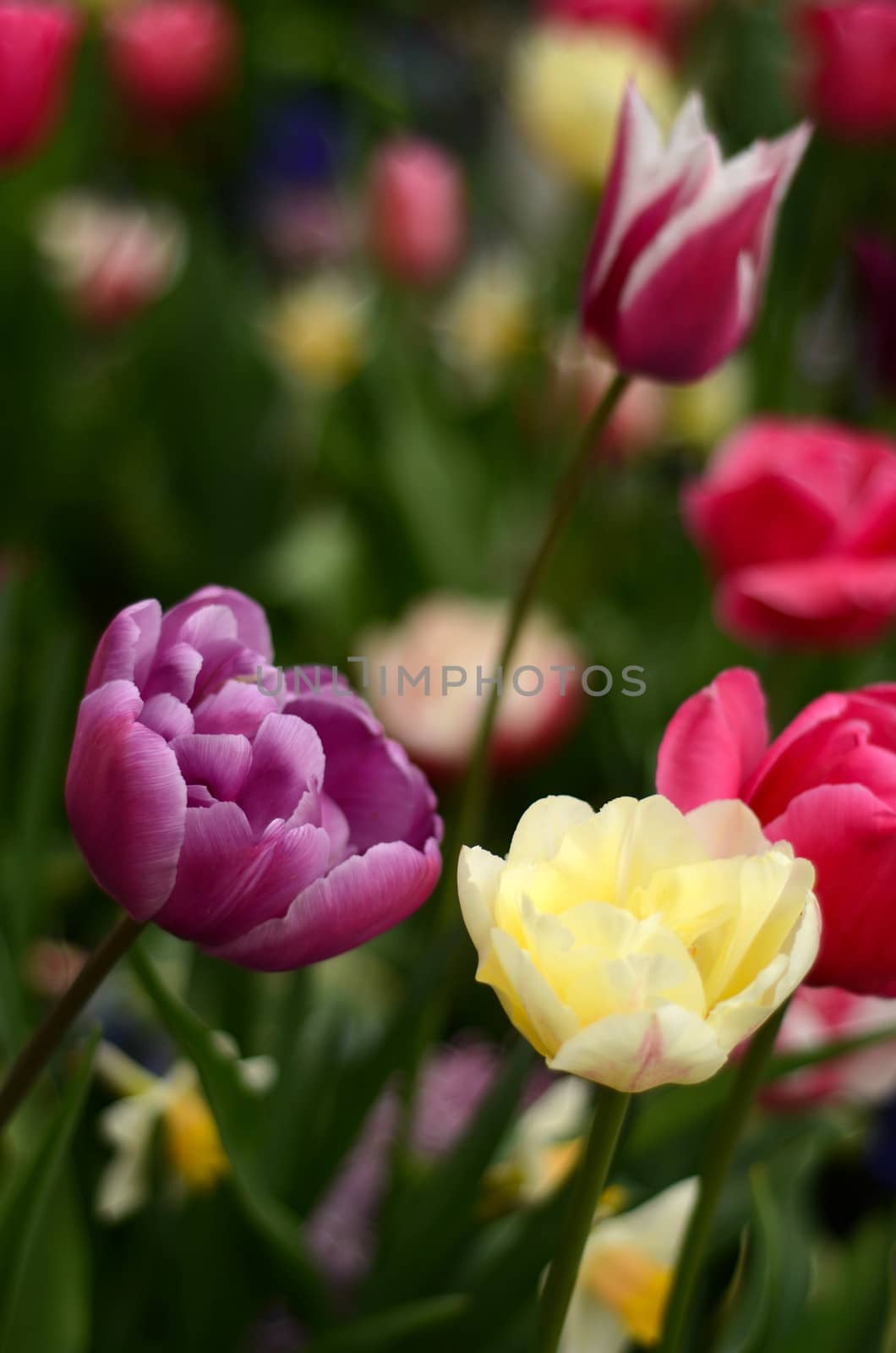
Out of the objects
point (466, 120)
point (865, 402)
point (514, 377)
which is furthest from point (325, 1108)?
point (466, 120)

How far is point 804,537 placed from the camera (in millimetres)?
498

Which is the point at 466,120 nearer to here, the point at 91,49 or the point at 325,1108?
the point at 91,49

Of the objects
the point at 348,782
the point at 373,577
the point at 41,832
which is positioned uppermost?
the point at 348,782

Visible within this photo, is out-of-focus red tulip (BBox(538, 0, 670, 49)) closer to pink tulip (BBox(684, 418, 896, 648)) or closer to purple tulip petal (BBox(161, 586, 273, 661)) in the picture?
pink tulip (BBox(684, 418, 896, 648))

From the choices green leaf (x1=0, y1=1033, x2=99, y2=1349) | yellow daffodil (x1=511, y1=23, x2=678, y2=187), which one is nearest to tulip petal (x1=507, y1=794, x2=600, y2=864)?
green leaf (x1=0, y1=1033, x2=99, y2=1349)

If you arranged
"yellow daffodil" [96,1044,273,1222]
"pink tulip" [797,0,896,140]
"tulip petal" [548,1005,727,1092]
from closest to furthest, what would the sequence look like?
1. "tulip petal" [548,1005,727,1092]
2. "yellow daffodil" [96,1044,273,1222]
3. "pink tulip" [797,0,896,140]

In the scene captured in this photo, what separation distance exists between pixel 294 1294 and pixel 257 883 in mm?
235

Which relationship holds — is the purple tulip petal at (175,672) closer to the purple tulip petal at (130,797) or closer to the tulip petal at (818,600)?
the purple tulip petal at (130,797)

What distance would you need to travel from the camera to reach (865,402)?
2.57ft

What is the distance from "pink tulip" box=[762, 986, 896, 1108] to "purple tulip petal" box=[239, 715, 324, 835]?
0.82 feet

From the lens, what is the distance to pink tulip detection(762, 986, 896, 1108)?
47cm

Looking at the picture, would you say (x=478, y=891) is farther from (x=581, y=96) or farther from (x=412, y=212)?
(x=412, y=212)

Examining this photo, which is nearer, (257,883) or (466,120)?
(257,883)

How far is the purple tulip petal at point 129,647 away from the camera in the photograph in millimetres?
249
